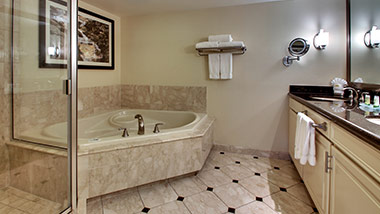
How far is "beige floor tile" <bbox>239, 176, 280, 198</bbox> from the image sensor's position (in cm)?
197

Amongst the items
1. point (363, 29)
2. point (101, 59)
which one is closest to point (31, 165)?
point (101, 59)

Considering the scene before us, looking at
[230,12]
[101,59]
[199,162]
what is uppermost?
[230,12]

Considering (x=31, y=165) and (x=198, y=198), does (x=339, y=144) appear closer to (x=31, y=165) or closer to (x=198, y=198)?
(x=198, y=198)

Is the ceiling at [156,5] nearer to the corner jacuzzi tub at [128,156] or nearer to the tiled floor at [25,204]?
the corner jacuzzi tub at [128,156]

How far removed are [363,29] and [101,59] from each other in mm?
3387

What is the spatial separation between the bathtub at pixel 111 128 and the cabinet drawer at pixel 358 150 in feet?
4.55

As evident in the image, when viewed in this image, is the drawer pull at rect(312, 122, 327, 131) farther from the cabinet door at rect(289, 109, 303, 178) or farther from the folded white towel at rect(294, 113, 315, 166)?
the cabinet door at rect(289, 109, 303, 178)

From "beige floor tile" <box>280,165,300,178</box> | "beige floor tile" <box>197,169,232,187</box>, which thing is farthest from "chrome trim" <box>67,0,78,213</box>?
"beige floor tile" <box>280,165,300,178</box>

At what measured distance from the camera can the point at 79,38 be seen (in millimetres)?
2740

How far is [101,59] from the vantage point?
10.2 feet

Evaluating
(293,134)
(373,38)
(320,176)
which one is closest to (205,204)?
(320,176)

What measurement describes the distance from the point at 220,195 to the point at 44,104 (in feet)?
6.39

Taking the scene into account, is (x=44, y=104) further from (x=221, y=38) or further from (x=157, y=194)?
(x=221, y=38)

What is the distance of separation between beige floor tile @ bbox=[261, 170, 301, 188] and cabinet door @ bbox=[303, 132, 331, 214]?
467 millimetres
